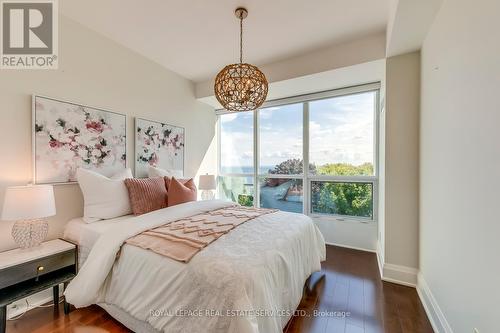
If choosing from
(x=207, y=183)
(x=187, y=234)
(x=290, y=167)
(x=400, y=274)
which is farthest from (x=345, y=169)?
(x=187, y=234)

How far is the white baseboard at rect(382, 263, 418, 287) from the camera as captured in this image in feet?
7.11

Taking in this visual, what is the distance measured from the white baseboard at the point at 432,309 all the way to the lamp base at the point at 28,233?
308 cm

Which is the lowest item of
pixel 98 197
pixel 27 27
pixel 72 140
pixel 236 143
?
pixel 98 197

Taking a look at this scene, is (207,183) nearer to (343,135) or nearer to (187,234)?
(187,234)

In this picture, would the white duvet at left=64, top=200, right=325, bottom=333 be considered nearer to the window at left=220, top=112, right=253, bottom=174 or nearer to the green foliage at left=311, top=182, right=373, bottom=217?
the green foliage at left=311, top=182, right=373, bottom=217

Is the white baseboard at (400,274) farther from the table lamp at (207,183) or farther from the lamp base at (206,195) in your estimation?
the lamp base at (206,195)

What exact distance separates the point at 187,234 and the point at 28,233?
1284 mm

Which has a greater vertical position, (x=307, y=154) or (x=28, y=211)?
(x=307, y=154)

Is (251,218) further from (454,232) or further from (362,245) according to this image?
(362,245)

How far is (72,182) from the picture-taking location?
2203mm

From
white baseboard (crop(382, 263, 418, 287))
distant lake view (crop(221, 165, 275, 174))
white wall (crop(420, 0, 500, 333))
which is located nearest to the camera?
white wall (crop(420, 0, 500, 333))

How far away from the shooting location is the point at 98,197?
2082mm

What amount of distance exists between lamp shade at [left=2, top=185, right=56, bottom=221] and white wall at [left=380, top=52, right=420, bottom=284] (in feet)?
10.3

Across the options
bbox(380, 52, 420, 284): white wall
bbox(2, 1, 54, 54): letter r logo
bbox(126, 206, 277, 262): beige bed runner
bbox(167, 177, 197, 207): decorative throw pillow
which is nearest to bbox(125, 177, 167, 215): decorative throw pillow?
bbox(167, 177, 197, 207): decorative throw pillow
